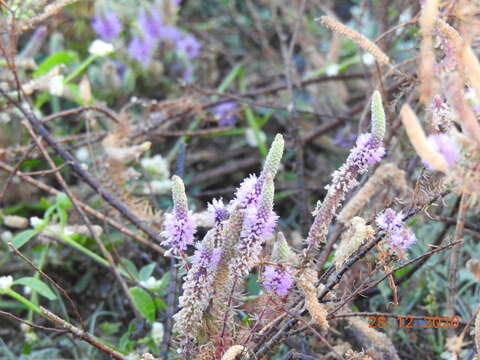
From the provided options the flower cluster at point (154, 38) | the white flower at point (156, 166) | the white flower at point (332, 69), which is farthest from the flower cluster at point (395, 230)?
the flower cluster at point (154, 38)

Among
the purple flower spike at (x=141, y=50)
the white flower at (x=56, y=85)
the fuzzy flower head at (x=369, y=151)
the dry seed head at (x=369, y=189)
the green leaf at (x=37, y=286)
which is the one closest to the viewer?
the fuzzy flower head at (x=369, y=151)

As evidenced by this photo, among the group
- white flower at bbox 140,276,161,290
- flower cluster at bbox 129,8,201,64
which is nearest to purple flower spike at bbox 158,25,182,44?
flower cluster at bbox 129,8,201,64

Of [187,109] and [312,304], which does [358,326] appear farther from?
[187,109]

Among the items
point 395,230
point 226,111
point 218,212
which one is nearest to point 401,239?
point 395,230

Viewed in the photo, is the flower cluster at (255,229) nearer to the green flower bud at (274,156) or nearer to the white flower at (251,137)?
the green flower bud at (274,156)

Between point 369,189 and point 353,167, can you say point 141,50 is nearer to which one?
point 369,189

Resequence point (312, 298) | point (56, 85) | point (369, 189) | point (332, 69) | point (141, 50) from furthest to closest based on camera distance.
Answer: point (141, 50) → point (332, 69) → point (56, 85) → point (369, 189) → point (312, 298)

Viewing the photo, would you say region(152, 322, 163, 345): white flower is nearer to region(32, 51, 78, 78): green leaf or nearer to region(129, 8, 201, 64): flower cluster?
region(32, 51, 78, 78): green leaf
